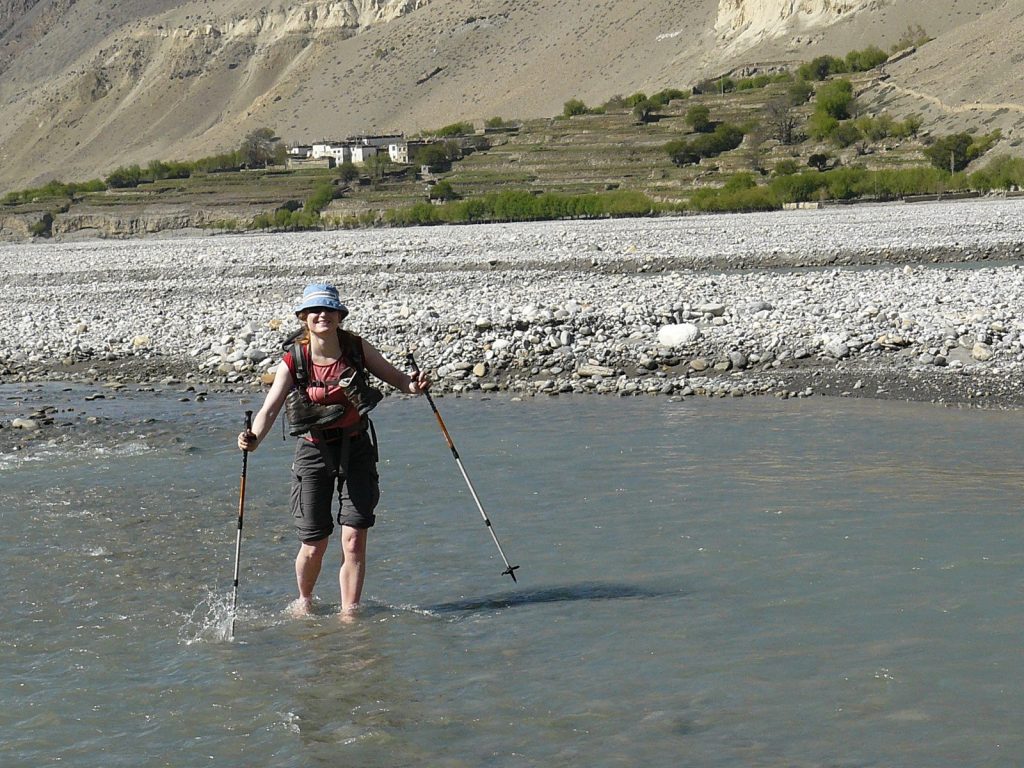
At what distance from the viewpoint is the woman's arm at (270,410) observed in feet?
25.7

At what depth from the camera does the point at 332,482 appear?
818 centimetres

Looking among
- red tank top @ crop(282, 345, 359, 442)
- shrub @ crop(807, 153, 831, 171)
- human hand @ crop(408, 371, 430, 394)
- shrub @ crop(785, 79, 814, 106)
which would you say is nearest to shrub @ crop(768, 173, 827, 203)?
shrub @ crop(807, 153, 831, 171)

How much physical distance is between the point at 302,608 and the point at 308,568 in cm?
34

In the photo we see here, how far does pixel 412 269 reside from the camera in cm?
3675

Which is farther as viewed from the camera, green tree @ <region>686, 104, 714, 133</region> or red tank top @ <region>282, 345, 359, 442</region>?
green tree @ <region>686, 104, 714, 133</region>

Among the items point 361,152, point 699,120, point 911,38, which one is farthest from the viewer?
point 361,152

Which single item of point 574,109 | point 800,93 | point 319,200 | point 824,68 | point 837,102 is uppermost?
point 824,68

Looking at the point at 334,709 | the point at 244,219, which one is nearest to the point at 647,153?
the point at 244,219

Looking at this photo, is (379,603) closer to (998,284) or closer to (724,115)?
(998,284)

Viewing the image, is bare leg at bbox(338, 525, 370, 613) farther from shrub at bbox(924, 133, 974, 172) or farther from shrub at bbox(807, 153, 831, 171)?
shrub at bbox(807, 153, 831, 171)

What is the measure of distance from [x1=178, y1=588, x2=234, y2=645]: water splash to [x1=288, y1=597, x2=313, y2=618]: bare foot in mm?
395

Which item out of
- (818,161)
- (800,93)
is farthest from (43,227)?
(800,93)

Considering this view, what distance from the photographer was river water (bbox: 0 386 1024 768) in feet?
21.5

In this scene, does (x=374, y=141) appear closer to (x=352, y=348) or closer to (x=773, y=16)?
(x=773, y=16)
